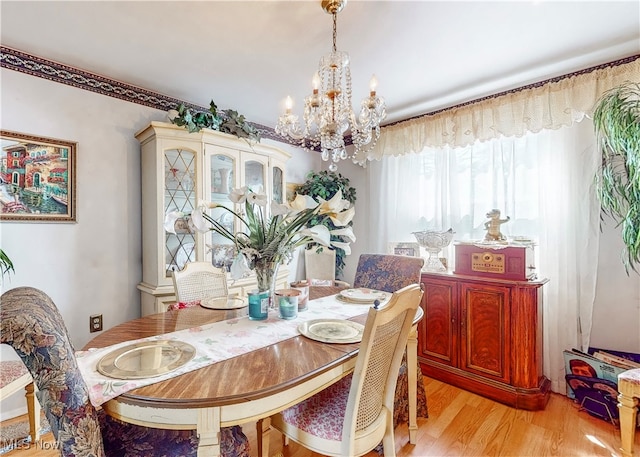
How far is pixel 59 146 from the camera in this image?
2.10 m

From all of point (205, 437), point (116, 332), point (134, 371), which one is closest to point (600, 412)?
point (205, 437)

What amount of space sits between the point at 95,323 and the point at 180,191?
1145 mm

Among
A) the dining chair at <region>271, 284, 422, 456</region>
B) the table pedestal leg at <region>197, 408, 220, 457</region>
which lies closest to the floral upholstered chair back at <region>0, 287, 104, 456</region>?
the table pedestal leg at <region>197, 408, 220, 457</region>

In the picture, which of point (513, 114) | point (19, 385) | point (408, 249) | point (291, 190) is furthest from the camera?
point (291, 190)

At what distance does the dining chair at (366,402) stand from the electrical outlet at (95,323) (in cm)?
176

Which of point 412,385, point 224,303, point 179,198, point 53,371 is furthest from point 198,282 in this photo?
point 412,385

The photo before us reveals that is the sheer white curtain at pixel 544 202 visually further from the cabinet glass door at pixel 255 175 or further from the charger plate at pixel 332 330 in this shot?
the charger plate at pixel 332 330

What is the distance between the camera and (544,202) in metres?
2.29

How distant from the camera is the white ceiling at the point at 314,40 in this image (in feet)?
5.08

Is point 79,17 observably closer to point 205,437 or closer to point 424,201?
point 205,437

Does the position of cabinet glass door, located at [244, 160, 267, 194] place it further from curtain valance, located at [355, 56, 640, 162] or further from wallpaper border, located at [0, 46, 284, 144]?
curtain valance, located at [355, 56, 640, 162]

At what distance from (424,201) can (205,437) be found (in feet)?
8.67

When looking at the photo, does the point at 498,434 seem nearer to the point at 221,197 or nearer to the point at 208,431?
the point at 208,431

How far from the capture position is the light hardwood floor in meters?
1.63
